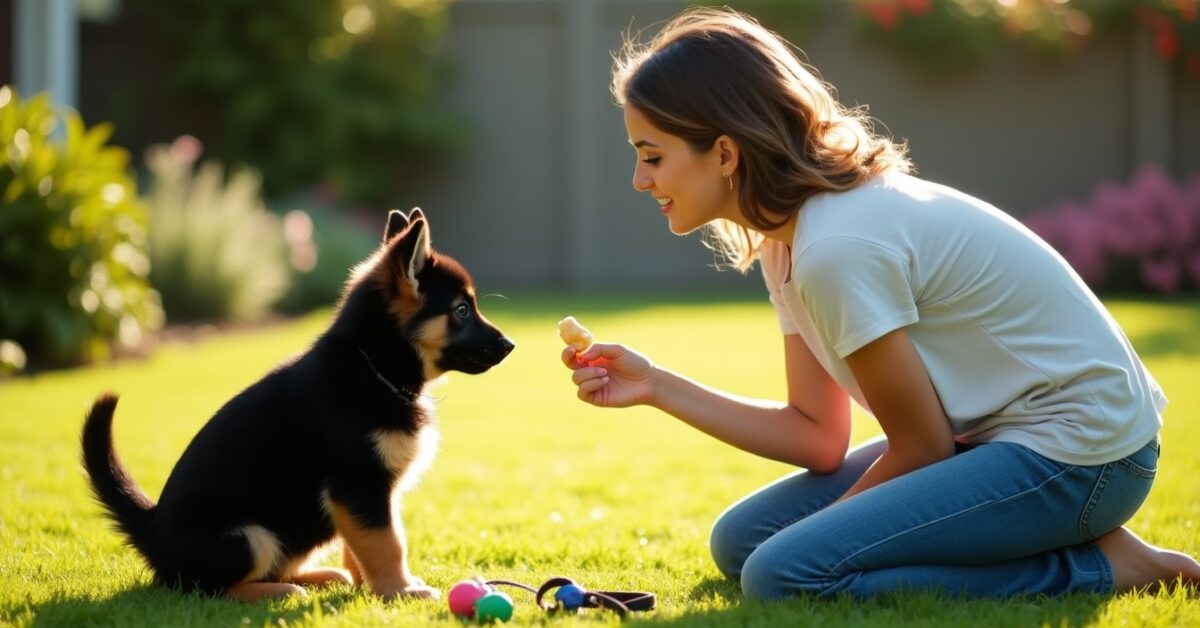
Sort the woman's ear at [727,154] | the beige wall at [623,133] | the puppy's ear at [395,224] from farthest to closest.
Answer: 1. the beige wall at [623,133]
2. the puppy's ear at [395,224]
3. the woman's ear at [727,154]

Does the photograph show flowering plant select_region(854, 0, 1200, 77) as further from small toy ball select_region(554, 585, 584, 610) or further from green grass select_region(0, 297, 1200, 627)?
small toy ball select_region(554, 585, 584, 610)

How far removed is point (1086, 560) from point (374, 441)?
1.98 metres

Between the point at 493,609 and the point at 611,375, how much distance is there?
87 centimetres

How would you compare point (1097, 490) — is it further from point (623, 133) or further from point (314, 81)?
point (314, 81)

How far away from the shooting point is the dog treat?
363cm

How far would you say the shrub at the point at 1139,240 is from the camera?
1340cm

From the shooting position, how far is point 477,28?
→ 1608 cm

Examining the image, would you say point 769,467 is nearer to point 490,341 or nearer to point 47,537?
point 490,341

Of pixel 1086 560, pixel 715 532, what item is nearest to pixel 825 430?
pixel 715 532

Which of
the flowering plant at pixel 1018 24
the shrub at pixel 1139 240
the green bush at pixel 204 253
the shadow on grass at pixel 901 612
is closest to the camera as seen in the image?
the shadow on grass at pixel 901 612

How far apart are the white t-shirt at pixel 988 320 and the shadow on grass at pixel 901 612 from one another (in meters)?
0.39

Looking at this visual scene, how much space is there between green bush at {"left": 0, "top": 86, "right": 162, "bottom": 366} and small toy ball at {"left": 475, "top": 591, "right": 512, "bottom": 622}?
19.9ft

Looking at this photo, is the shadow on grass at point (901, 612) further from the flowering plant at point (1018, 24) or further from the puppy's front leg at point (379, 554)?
the flowering plant at point (1018, 24)

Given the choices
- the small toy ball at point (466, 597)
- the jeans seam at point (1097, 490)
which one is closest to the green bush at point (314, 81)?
the small toy ball at point (466, 597)
